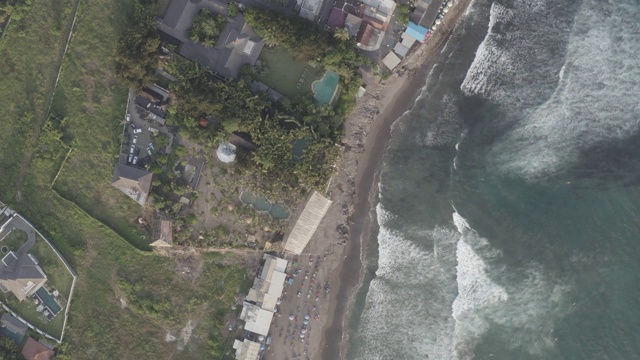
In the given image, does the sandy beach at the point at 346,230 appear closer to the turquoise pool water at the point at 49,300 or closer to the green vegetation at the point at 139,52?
the green vegetation at the point at 139,52

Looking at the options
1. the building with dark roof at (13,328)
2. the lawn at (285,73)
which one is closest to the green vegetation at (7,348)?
the building with dark roof at (13,328)

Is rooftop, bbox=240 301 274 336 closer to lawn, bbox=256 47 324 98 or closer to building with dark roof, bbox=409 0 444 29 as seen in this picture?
lawn, bbox=256 47 324 98

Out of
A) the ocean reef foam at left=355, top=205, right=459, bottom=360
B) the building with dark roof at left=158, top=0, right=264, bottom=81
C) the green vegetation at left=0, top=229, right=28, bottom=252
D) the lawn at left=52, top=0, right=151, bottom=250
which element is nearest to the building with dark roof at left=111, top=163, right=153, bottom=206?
the lawn at left=52, top=0, right=151, bottom=250

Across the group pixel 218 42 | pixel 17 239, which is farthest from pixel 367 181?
pixel 17 239

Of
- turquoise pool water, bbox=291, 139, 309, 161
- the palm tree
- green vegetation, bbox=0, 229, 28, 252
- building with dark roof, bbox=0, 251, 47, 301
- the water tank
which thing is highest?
the palm tree

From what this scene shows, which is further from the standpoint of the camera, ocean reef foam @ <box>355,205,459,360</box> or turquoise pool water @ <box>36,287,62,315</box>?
turquoise pool water @ <box>36,287,62,315</box>

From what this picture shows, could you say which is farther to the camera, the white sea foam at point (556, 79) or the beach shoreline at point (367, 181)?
the beach shoreline at point (367, 181)
